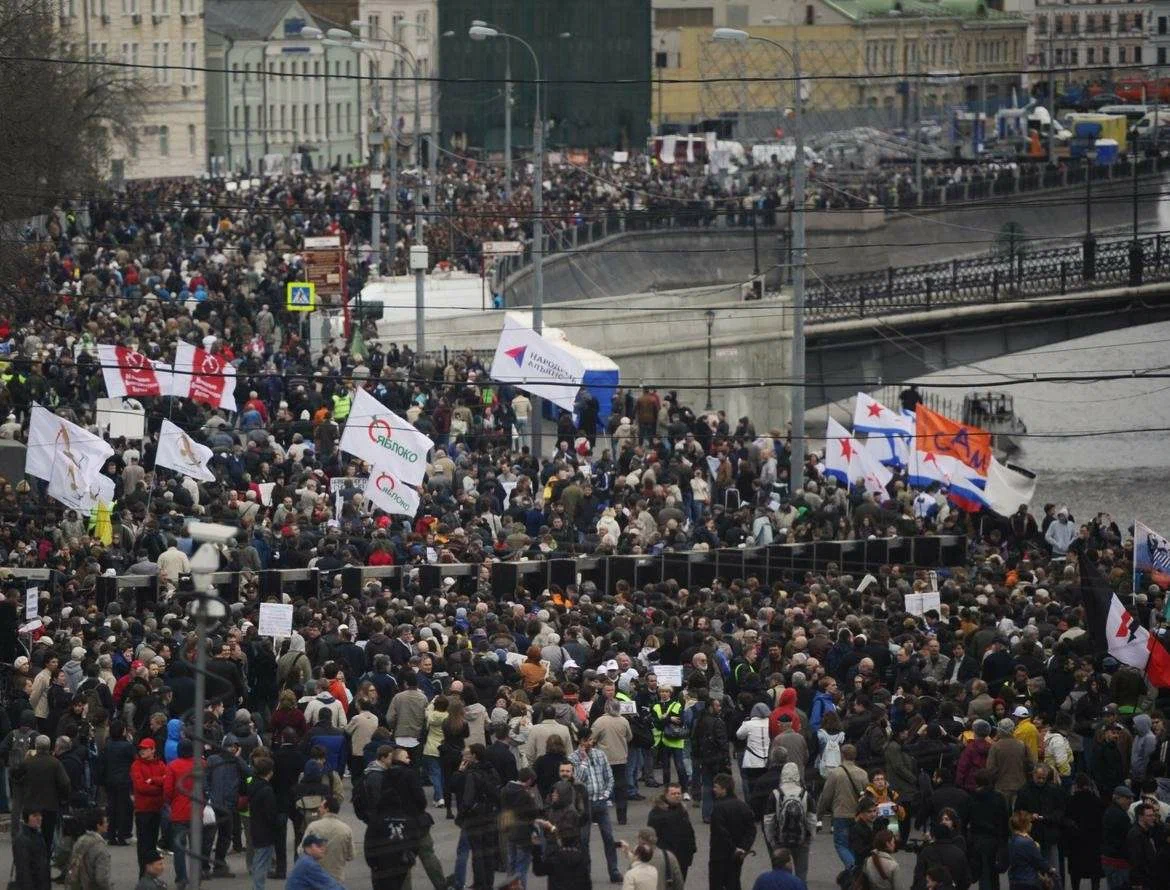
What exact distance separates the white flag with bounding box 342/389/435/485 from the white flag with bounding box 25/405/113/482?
2.64 metres

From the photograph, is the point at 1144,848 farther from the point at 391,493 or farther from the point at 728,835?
the point at 391,493

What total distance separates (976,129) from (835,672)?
89329mm

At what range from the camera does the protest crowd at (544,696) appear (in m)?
17.8

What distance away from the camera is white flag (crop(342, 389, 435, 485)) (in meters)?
28.9

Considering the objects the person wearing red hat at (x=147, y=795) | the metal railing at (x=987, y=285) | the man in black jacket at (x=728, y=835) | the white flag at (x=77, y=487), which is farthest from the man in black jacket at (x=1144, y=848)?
the metal railing at (x=987, y=285)

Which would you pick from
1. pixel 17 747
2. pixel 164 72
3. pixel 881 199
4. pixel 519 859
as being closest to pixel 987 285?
pixel 881 199

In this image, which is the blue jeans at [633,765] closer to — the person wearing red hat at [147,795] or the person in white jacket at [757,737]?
the person in white jacket at [757,737]

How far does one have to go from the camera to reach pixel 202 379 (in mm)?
32406

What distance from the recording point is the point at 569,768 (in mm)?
18016

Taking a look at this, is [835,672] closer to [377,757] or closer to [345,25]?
[377,757]

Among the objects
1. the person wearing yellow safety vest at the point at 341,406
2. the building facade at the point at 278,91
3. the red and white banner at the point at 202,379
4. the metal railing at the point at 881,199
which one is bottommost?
the person wearing yellow safety vest at the point at 341,406

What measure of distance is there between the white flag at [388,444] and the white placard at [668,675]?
27.3 ft

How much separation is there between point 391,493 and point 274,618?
6.72m

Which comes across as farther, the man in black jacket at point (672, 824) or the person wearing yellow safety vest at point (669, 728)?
the person wearing yellow safety vest at point (669, 728)
